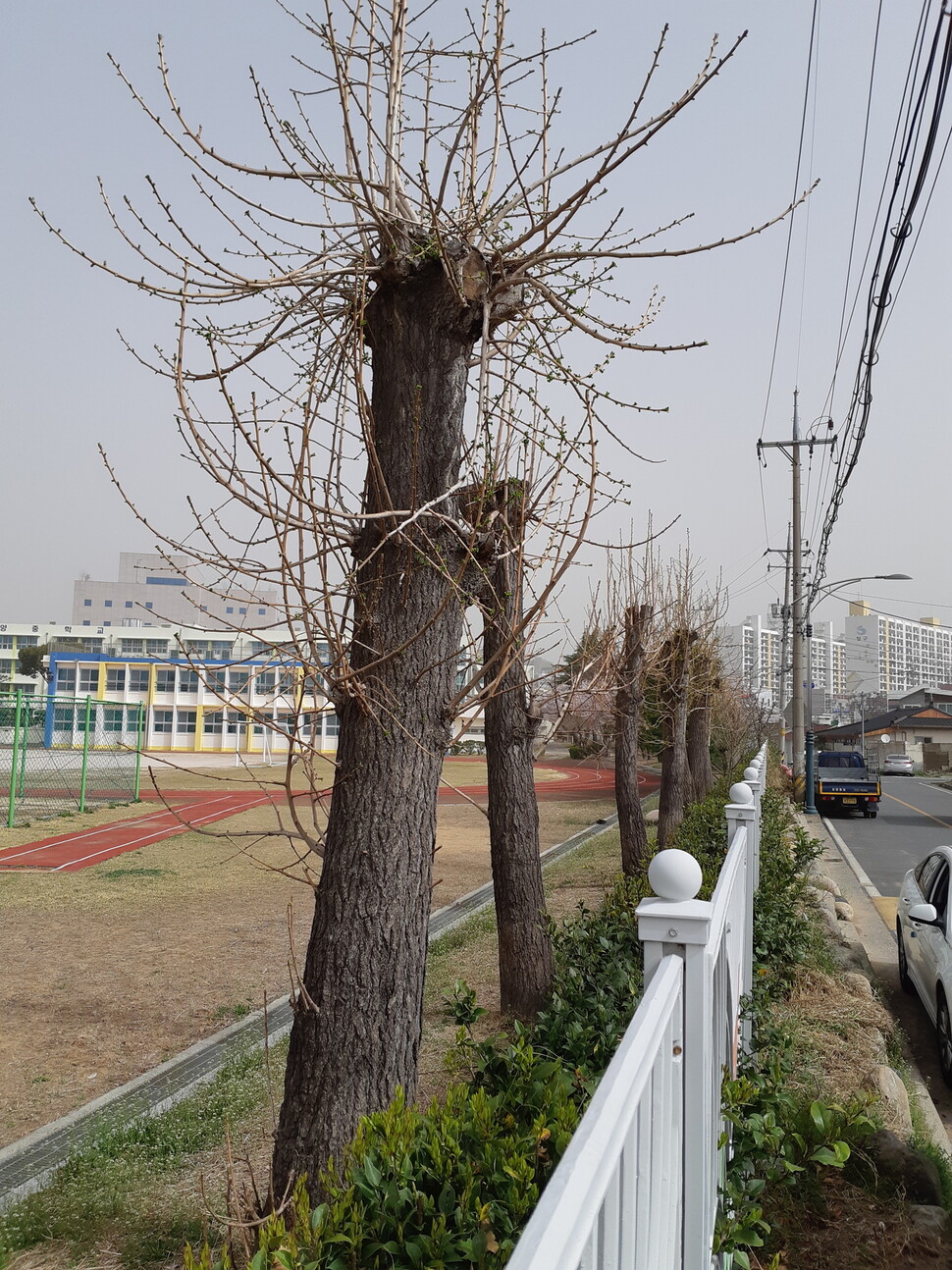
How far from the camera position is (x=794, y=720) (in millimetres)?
23453

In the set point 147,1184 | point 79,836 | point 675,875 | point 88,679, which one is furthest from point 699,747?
point 88,679

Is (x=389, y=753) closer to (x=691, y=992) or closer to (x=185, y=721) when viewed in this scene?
(x=691, y=992)

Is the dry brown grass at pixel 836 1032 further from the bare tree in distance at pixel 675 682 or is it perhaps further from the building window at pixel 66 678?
the building window at pixel 66 678

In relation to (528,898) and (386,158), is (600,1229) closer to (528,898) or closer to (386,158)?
(386,158)

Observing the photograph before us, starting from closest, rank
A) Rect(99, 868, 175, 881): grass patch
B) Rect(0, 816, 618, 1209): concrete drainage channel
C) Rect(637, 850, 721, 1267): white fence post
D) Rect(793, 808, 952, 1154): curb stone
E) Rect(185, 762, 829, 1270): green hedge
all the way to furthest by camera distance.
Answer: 1. Rect(185, 762, 829, 1270): green hedge
2. Rect(637, 850, 721, 1267): white fence post
3. Rect(0, 816, 618, 1209): concrete drainage channel
4. Rect(793, 808, 952, 1154): curb stone
5. Rect(99, 868, 175, 881): grass patch

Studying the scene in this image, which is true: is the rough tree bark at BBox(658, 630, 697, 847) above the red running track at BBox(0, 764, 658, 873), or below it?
above

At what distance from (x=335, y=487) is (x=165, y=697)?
5357 centimetres

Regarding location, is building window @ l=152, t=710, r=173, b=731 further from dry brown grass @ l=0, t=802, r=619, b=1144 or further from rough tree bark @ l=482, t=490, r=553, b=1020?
rough tree bark @ l=482, t=490, r=553, b=1020

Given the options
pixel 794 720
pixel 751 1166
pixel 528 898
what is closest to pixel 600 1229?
pixel 751 1166

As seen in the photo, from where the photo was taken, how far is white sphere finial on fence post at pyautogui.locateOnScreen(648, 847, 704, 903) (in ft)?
7.02

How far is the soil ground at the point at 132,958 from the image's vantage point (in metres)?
6.01

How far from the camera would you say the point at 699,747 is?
18.5 metres

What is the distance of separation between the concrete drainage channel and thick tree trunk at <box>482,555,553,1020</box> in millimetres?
1565

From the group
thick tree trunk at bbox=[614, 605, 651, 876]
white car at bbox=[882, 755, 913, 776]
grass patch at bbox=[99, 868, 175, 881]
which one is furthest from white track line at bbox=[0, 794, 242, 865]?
white car at bbox=[882, 755, 913, 776]
